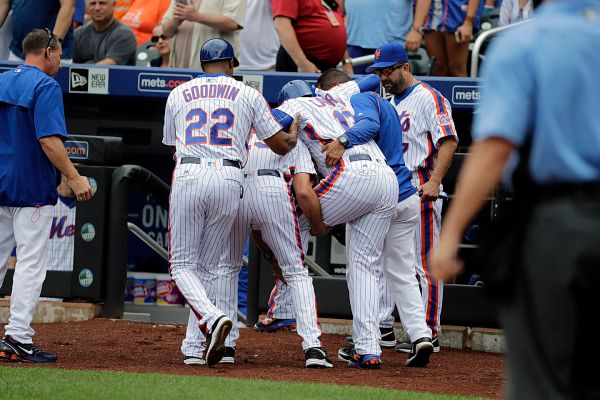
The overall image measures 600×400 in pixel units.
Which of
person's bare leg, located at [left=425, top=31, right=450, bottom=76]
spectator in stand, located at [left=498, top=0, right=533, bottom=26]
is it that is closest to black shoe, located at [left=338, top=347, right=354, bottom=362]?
person's bare leg, located at [left=425, top=31, right=450, bottom=76]

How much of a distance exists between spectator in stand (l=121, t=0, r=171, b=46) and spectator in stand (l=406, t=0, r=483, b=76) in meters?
3.37

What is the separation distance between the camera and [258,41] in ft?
33.4

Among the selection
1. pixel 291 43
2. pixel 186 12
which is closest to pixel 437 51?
pixel 291 43

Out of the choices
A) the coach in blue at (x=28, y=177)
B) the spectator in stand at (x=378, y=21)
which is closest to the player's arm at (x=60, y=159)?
the coach in blue at (x=28, y=177)

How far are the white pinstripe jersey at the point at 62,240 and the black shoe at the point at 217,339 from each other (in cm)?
300

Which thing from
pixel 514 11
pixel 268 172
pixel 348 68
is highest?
pixel 514 11

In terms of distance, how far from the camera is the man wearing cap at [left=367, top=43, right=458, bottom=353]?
7750mm

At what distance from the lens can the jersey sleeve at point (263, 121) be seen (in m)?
6.77

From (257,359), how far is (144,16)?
5.68 metres

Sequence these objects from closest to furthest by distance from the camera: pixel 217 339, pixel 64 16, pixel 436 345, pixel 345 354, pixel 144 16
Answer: pixel 217 339, pixel 345 354, pixel 436 345, pixel 64 16, pixel 144 16

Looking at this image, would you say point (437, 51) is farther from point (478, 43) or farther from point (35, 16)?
point (35, 16)

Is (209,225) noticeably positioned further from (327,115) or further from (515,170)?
(515,170)

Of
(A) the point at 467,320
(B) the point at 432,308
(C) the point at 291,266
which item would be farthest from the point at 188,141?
(A) the point at 467,320

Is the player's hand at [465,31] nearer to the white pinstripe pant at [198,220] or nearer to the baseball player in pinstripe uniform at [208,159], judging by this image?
the baseball player in pinstripe uniform at [208,159]
